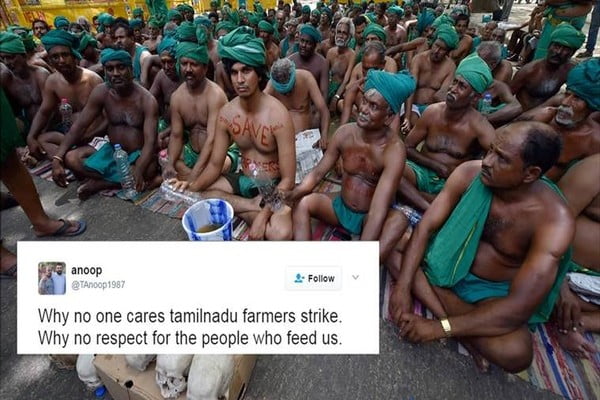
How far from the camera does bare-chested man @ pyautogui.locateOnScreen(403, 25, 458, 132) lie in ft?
17.3

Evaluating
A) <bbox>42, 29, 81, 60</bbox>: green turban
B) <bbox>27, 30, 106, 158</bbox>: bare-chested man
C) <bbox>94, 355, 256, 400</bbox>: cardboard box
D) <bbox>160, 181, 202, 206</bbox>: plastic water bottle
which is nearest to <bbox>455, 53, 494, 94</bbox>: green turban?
<bbox>160, 181, 202, 206</bbox>: plastic water bottle

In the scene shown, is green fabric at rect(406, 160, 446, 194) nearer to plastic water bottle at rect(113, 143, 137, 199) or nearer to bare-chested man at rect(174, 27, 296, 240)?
bare-chested man at rect(174, 27, 296, 240)

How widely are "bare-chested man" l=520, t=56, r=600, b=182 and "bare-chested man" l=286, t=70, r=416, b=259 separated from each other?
144 cm

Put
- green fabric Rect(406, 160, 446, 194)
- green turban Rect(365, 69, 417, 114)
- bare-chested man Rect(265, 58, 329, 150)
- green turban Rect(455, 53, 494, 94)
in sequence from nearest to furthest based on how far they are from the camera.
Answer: green turban Rect(365, 69, 417, 114) < green turban Rect(455, 53, 494, 94) < green fabric Rect(406, 160, 446, 194) < bare-chested man Rect(265, 58, 329, 150)

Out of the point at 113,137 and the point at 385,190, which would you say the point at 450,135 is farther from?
the point at 113,137

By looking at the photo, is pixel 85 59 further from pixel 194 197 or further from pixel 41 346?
pixel 41 346

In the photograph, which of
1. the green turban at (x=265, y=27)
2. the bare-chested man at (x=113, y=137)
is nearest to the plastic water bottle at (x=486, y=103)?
the bare-chested man at (x=113, y=137)

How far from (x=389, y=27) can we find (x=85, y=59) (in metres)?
7.78

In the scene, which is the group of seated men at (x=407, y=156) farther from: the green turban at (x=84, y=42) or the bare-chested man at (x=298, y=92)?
the green turban at (x=84, y=42)

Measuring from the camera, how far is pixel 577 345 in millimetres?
2291

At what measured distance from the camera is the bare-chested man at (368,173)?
272 cm

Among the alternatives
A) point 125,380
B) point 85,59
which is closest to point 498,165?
point 125,380

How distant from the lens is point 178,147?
4.09 meters

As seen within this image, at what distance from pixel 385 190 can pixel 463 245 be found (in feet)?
2.45
